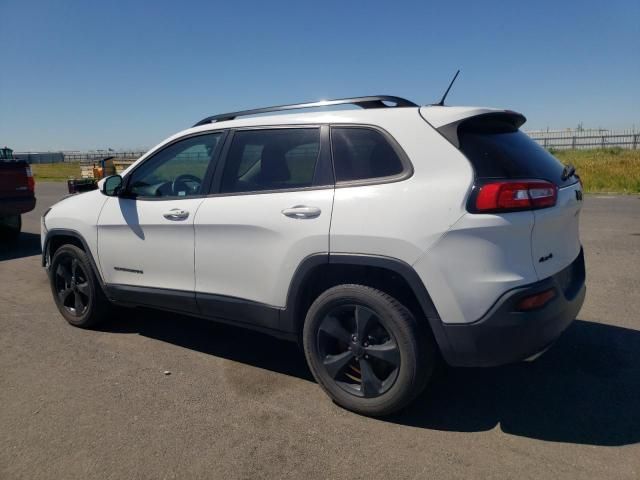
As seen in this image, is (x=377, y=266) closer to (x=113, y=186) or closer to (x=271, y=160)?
(x=271, y=160)

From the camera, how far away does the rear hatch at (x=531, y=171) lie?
2.70 m

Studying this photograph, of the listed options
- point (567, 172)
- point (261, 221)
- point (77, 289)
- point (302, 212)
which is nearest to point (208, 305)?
point (261, 221)

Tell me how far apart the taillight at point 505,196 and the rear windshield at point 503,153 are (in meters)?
0.09

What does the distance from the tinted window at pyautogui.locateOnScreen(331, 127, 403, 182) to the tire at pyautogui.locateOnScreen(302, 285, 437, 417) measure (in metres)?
0.67

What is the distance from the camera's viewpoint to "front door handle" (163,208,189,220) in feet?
12.1

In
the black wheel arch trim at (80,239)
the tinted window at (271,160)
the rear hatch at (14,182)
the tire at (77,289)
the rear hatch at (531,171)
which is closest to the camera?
the rear hatch at (531,171)

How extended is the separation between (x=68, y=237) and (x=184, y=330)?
1365 mm

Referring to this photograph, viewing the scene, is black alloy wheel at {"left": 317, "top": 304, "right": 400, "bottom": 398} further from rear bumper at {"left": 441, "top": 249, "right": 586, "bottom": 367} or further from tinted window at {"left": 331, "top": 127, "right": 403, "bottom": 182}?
tinted window at {"left": 331, "top": 127, "right": 403, "bottom": 182}

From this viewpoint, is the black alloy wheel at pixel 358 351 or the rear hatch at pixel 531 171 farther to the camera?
the black alloy wheel at pixel 358 351

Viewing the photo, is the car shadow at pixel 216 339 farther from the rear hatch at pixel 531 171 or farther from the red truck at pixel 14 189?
the red truck at pixel 14 189

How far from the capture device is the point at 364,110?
314 centimetres

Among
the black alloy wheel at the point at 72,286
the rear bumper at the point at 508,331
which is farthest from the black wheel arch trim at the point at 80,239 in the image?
the rear bumper at the point at 508,331

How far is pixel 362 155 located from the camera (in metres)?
3.03

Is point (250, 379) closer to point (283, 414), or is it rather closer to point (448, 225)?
point (283, 414)
